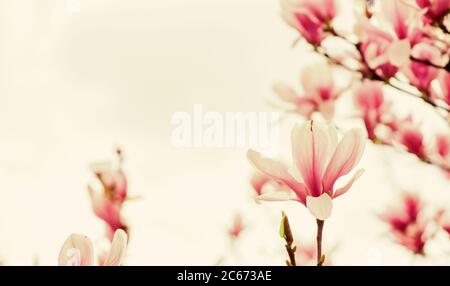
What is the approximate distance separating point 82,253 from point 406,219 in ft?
2.10

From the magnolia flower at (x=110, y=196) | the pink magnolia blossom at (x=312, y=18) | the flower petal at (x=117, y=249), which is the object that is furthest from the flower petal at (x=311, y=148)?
the pink magnolia blossom at (x=312, y=18)

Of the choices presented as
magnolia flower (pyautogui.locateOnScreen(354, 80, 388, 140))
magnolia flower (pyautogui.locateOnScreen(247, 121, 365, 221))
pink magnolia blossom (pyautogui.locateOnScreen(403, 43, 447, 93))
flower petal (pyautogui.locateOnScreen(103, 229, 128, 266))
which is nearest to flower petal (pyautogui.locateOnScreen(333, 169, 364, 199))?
magnolia flower (pyautogui.locateOnScreen(247, 121, 365, 221))

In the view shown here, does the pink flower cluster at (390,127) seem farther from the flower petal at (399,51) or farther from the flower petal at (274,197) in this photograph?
the flower petal at (274,197)

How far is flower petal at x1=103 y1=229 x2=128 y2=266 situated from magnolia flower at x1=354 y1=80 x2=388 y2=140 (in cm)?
63

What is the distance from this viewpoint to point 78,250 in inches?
17.3

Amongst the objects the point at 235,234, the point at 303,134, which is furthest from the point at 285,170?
the point at 235,234

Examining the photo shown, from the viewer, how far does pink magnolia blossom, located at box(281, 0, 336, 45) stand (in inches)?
33.5

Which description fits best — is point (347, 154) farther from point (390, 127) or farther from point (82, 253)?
point (390, 127)

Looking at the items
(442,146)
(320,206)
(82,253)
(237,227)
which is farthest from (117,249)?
(237,227)

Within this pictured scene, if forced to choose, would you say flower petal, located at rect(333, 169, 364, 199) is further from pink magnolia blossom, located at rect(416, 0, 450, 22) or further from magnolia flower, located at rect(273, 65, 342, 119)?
magnolia flower, located at rect(273, 65, 342, 119)

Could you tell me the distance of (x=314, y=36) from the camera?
86cm
